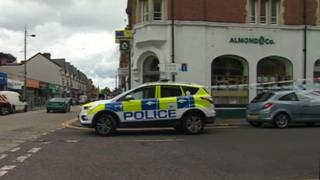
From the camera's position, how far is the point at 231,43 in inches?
1053

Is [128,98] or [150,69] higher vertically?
[150,69]

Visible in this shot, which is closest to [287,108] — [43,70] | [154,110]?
[154,110]

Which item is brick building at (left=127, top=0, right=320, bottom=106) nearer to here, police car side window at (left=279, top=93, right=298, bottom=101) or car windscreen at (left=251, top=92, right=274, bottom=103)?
car windscreen at (left=251, top=92, right=274, bottom=103)

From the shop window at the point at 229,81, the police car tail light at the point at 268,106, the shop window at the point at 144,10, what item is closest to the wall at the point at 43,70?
the shop window at the point at 144,10

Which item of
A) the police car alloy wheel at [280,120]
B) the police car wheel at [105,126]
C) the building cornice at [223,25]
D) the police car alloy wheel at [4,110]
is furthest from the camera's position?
the police car alloy wheel at [4,110]

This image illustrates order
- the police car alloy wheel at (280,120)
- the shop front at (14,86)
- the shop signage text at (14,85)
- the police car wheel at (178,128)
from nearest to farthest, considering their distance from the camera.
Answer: the police car wheel at (178,128)
the police car alloy wheel at (280,120)
the shop front at (14,86)
the shop signage text at (14,85)

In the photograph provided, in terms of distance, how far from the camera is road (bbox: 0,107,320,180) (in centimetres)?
973

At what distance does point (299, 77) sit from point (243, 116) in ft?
12.1

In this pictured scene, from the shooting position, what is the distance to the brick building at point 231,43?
26.2m

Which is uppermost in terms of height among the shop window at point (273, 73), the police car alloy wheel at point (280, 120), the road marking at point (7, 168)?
the shop window at point (273, 73)

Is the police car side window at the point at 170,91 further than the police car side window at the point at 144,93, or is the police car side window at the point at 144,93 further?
the police car side window at the point at 170,91

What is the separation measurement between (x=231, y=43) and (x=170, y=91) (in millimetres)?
9078

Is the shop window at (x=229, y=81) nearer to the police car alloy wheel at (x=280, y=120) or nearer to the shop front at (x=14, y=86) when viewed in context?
the police car alloy wheel at (x=280, y=120)

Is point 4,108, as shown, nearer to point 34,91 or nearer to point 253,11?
point 253,11
